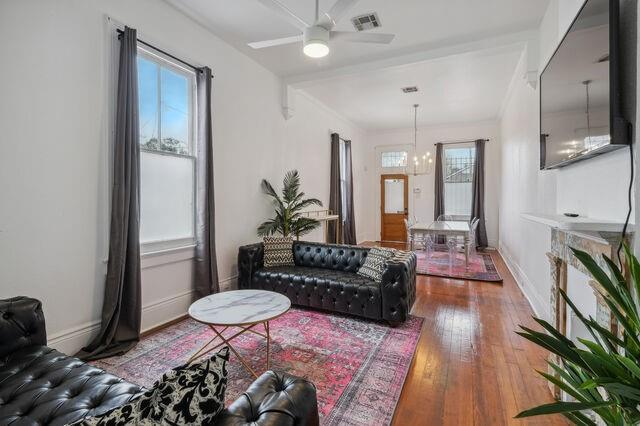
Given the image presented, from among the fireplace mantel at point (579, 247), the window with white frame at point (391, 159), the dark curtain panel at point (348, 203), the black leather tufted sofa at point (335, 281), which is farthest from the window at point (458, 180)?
the fireplace mantel at point (579, 247)

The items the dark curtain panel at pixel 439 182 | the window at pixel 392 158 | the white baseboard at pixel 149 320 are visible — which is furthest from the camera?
the window at pixel 392 158

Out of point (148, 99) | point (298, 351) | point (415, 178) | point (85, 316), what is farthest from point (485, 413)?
point (415, 178)

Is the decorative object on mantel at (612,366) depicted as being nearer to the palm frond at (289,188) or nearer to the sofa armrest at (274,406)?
the sofa armrest at (274,406)

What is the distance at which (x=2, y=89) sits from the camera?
84.4 inches

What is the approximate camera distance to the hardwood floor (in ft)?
6.38

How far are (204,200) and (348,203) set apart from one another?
463 centimetres

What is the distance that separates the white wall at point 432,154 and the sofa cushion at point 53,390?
325 inches

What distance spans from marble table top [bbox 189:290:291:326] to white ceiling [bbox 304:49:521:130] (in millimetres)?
3646

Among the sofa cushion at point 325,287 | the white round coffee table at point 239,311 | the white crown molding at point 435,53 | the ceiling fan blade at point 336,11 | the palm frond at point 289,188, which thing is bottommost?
the sofa cushion at point 325,287

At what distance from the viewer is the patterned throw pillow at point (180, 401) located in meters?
0.83

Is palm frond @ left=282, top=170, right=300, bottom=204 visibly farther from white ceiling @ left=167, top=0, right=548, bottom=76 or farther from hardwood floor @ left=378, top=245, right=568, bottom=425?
hardwood floor @ left=378, top=245, right=568, bottom=425

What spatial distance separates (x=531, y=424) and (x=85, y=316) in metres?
3.42

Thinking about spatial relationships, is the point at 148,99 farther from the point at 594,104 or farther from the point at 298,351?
the point at 594,104

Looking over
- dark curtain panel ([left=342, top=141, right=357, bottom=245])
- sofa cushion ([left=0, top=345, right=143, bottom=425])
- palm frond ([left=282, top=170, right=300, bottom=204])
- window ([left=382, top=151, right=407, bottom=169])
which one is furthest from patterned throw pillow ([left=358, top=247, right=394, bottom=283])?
window ([left=382, top=151, right=407, bottom=169])
